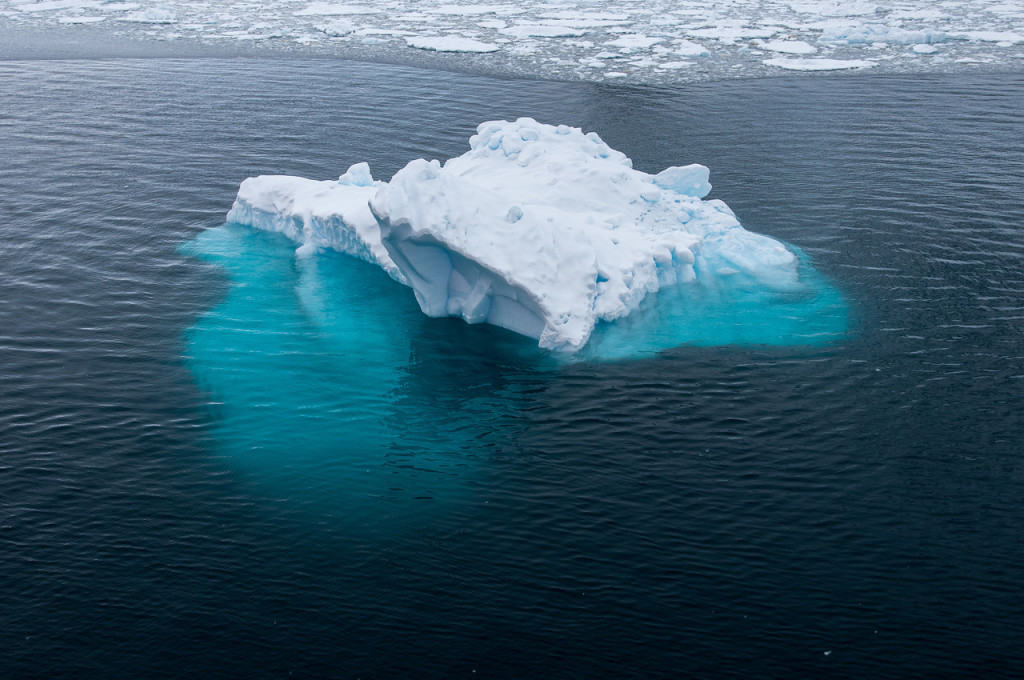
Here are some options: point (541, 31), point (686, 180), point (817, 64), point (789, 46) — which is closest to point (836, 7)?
point (789, 46)

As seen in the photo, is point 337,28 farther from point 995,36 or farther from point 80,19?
point 995,36

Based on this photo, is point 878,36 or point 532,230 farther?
point 878,36

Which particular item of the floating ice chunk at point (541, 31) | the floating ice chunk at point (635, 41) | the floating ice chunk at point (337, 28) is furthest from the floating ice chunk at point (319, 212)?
the floating ice chunk at point (337, 28)

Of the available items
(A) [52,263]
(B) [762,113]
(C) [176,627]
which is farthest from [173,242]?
(B) [762,113]

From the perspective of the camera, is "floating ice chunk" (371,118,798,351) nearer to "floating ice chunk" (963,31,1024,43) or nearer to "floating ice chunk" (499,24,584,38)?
"floating ice chunk" (499,24,584,38)

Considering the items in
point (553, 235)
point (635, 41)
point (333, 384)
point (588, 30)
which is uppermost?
point (588, 30)

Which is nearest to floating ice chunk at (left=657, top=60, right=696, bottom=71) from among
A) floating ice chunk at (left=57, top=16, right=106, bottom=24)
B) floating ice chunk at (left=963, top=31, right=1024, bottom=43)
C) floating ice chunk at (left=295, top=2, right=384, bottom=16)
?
floating ice chunk at (left=963, top=31, right=1024, bottom=43)

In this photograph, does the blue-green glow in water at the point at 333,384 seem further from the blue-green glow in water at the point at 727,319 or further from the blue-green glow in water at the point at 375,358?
the blue-green glow in water at the point at 727,319
